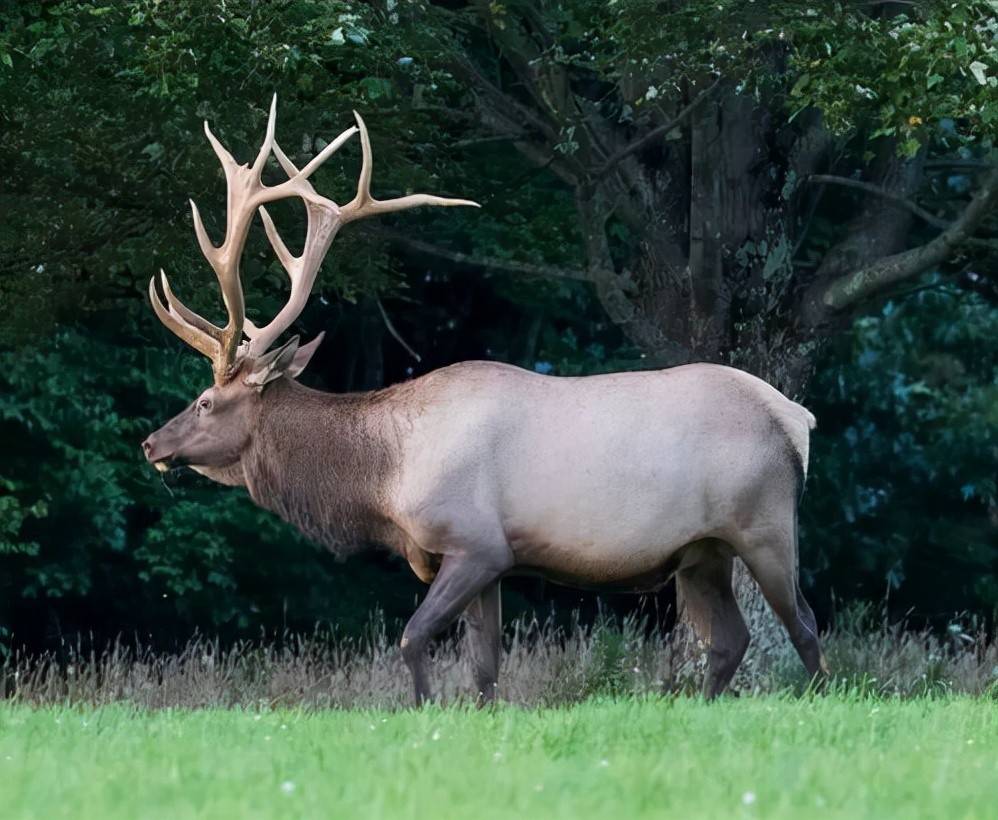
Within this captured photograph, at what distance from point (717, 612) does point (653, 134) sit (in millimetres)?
3894

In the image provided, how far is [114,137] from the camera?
13.3m

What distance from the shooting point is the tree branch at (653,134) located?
1258 cm

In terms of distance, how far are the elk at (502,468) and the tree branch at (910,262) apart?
3.10 metres

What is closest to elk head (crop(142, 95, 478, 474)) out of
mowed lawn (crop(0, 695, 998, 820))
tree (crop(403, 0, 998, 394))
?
tree (crop(403, 0, 998, 394))

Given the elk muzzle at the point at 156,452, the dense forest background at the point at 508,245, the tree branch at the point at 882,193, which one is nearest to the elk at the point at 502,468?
the elk muzzle at the point at 156,452

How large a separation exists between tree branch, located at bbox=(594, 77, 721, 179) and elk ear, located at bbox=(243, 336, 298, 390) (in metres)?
3.47

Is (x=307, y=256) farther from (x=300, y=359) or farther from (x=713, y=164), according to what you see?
(x=713, y=164)

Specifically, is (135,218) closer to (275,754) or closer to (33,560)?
(33,560)

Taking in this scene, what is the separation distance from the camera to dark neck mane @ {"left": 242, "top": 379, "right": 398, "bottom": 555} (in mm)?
10203

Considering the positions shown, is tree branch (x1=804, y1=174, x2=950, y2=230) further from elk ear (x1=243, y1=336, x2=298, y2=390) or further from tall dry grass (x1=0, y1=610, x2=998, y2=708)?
elk ear (x1=243, y1=336, x2=298, y2=390)

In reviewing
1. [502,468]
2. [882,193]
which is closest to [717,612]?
[502,468]

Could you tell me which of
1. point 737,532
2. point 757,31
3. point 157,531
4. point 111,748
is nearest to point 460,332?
point 157,531

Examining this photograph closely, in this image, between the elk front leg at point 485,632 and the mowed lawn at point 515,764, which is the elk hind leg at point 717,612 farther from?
the mowed lawn at point 515,764

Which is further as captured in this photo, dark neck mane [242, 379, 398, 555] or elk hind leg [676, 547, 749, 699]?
elk hind leg [676, 547, 749, 699]
